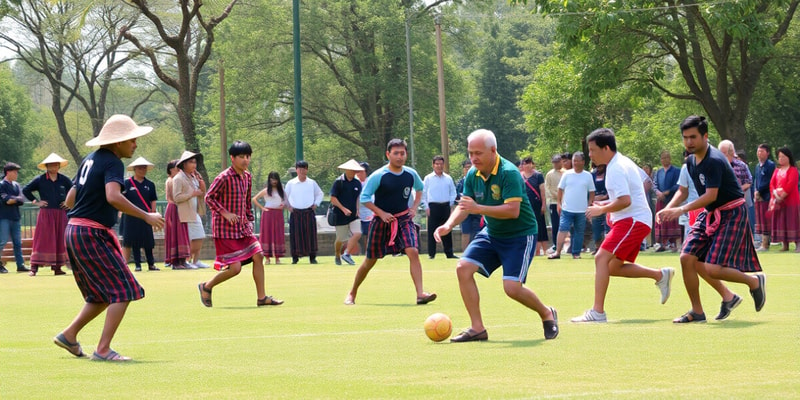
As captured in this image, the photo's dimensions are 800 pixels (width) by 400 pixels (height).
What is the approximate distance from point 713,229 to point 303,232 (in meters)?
16.6

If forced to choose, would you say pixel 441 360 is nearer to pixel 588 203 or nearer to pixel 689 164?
pixel 689 164

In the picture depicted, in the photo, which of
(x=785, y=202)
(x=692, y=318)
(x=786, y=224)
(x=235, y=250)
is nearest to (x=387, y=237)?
(x=235, y=250)

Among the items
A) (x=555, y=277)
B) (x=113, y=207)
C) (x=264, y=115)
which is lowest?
(x=555, y=277)

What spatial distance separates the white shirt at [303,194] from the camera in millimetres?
26172

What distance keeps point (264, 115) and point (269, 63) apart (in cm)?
306

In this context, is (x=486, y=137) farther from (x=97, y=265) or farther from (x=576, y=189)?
(x=576, y=189)

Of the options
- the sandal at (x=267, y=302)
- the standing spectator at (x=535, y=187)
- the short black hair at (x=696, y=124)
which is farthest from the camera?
the standing spectator at (x=535, y=187)

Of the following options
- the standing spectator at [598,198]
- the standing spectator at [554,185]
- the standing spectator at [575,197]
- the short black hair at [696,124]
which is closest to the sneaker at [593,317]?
the short black hair at [696,124]

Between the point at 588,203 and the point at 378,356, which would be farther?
the point at 588,203

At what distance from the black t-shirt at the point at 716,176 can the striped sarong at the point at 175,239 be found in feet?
51.3

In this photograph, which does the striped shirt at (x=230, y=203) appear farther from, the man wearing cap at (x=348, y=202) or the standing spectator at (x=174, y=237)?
the standing spectator at (x=174, y=237)

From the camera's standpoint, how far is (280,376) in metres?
7.73

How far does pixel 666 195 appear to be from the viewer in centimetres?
2555

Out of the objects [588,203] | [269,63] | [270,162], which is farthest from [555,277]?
[270,162]
